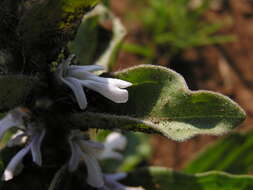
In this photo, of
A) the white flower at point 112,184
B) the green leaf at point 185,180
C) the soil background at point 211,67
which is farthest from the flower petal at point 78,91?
the soil background at point 211,67

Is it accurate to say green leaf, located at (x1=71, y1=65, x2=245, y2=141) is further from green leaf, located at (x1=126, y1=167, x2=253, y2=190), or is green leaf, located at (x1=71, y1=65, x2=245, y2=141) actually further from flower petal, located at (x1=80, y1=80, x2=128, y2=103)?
green leaf, located at (x1=126, y1=167, x2=253, y2=190)

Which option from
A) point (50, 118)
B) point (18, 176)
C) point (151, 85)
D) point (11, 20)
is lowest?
point (18, 176)

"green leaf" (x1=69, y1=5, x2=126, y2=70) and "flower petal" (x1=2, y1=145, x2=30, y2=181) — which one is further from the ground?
"green leaf" (x1=69, y1=5, x2=126, y2=70)

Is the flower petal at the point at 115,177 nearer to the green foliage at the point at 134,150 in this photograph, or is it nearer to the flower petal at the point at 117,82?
the flower petal at the point at 117,82

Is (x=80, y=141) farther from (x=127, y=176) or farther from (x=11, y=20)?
(x=11, y=20)

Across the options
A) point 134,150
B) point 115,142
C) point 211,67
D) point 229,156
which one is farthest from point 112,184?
point 211,67

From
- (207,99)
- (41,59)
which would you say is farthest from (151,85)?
(41,59)

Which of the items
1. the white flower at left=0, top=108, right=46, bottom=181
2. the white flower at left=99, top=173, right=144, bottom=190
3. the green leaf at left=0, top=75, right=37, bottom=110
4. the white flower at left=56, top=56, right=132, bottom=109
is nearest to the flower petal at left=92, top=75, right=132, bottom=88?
the white flower at left=56, top=56, right=132, bottom=109
